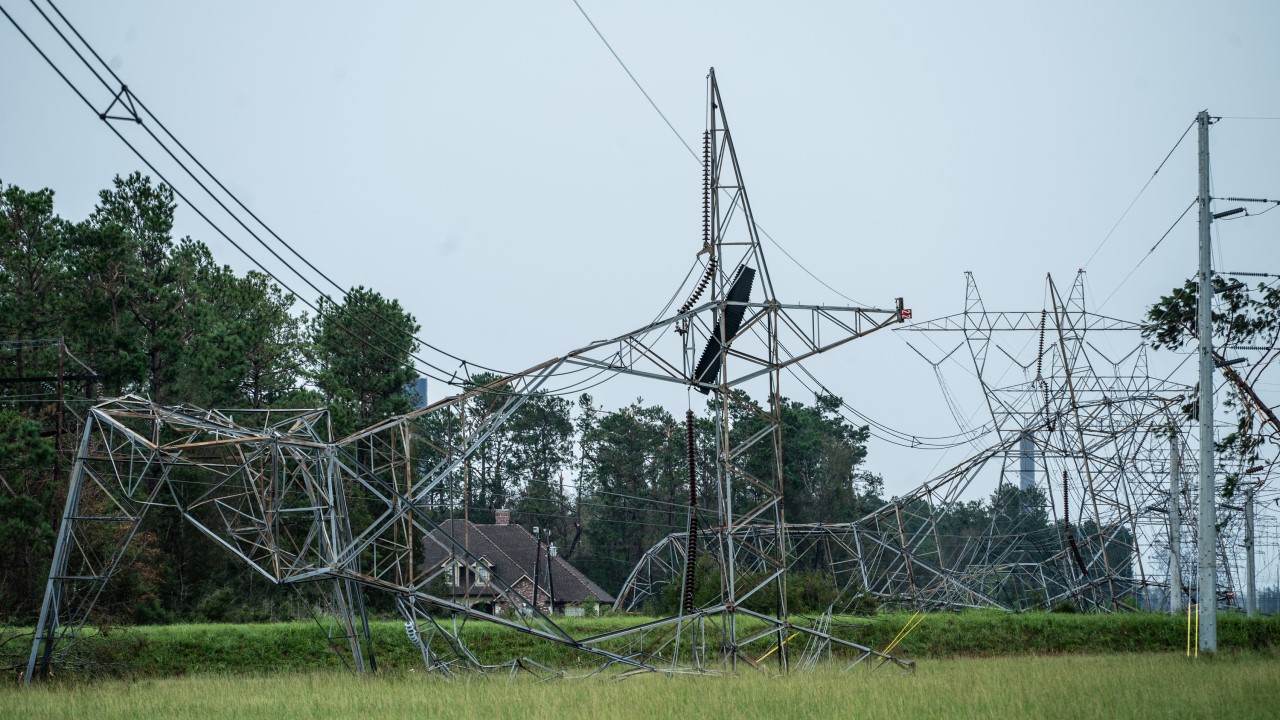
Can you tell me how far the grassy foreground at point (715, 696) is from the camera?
57.5 ft

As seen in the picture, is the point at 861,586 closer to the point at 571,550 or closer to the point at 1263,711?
the point at 1263,711

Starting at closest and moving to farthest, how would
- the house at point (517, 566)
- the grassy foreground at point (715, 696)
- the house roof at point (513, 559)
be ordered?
the grassy foreground at point (715, 696), the house at point (517, 566), the house roof at point (513, 559)

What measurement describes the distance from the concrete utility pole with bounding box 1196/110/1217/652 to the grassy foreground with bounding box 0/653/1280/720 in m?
1.85

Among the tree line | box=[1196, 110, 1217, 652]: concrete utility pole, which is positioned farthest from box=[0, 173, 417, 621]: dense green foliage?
box=[1196, 110, 1217, 652]: concrete utility pole

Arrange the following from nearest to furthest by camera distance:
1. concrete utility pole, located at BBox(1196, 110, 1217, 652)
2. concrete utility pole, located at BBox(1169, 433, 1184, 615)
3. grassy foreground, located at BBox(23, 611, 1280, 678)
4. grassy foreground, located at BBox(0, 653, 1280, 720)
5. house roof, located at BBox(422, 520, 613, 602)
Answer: grassy foreground, located at BBox(0, 653, 1280, 720)
concrete utility pole, located at BBox(1196, 110, 1217, 652)
grassy foreground, located at BBox(23, 611, 1280, 678)
concrete utility pole, located at BBox(1169, 433, 1184, 615)
house roof, located at BBox(422, 520, 613, 602)

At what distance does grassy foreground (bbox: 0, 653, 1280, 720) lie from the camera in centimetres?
1752

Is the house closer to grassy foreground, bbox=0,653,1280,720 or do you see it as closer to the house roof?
the house roof

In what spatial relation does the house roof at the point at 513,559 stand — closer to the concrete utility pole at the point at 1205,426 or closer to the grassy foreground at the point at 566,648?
the grassy foreground at the point at 566,648

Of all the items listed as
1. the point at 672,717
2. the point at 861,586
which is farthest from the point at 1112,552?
the point at 672,717

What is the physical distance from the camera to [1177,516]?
112 feet

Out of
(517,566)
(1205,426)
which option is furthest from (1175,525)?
(517,566)

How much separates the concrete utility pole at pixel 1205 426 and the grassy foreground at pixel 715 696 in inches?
73.0

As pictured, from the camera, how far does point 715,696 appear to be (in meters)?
19.1

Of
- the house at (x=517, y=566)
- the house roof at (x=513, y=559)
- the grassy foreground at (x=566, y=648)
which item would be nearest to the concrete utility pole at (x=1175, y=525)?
the grassy foreground at (x=566, y=648)
